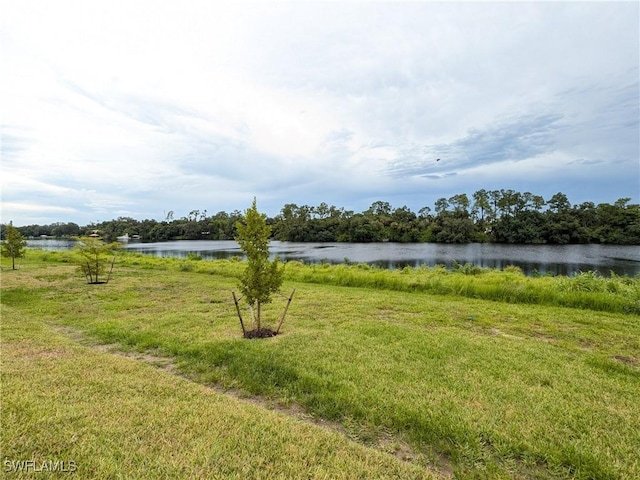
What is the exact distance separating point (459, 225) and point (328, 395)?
73.7 meters

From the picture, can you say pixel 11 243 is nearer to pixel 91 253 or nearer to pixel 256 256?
pixel 91 253

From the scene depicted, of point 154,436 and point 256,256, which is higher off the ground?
point 256,256

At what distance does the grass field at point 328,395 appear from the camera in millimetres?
2734

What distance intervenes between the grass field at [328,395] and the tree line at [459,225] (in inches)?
1578

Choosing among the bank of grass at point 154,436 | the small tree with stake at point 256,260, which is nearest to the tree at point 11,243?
the bank of grass at point 154,436

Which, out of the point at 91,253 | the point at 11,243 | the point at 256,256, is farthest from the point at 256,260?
the point at 11,243

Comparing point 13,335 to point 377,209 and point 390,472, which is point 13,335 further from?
point 377,209

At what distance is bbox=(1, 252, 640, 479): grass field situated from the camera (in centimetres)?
273

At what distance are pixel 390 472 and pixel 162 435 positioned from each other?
204 centimetres

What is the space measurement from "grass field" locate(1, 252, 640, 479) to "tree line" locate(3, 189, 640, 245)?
40084 millimetres

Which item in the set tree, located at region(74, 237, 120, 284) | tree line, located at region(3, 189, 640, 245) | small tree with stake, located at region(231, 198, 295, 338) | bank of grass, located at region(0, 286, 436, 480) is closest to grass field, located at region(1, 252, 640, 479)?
bank of grass, located at region(0, 286, 436, 480)

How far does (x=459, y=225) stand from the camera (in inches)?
2785

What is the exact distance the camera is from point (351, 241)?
265ft

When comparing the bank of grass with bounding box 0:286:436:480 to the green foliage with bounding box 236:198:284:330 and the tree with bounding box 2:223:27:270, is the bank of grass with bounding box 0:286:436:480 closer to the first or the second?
the green foliage with bounding box 236:198:284:330
